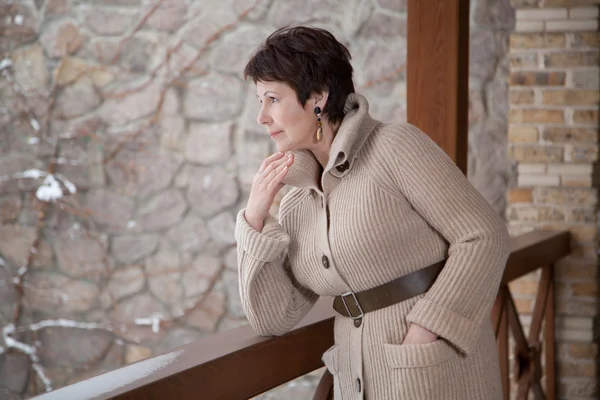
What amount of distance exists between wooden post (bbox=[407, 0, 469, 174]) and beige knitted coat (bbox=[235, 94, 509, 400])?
0.70 metres

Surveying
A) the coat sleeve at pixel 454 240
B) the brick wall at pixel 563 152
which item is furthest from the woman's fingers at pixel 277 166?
the brick wall at pixel 563 152

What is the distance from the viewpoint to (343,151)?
1.48 metres

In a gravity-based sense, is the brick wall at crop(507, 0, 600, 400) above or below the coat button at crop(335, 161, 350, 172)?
below

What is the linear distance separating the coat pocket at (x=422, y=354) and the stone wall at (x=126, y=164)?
2501 mm

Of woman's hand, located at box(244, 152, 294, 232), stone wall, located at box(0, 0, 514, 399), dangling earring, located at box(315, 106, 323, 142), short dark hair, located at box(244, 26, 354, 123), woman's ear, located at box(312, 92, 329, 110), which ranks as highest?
short dark hair, located at box(244, 26, 354, 123)

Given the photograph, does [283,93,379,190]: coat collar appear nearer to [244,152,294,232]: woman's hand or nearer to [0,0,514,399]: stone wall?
[244,152,294,232]: woman's hand

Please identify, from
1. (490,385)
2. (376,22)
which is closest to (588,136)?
(376,22)

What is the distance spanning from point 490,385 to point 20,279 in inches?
138

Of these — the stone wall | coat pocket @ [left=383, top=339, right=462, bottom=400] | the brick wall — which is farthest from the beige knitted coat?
the stone wall

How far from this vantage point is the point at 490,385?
1559 mm

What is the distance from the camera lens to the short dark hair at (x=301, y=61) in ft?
5.07

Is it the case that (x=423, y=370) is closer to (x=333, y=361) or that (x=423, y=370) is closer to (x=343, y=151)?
(x=333, y=361)

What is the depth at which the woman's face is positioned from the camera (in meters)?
1.56

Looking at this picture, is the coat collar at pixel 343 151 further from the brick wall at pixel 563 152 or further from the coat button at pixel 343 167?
the brick wall at pixel 563 152
